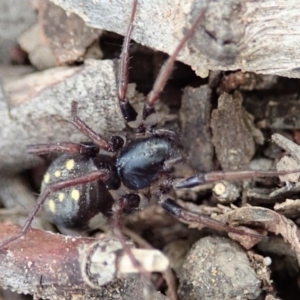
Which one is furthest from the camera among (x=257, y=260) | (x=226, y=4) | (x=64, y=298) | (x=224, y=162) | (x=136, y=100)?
(x=136, y=100)

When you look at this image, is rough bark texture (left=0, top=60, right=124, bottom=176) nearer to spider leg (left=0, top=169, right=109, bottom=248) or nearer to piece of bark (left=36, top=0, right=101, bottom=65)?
piece of bark (left=36, top=0, right=101, bottom=65)

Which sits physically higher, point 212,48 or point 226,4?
point 226,4

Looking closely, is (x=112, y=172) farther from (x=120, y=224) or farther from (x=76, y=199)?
(x=120, y=224)

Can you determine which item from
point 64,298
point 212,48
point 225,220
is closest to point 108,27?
point 212,48

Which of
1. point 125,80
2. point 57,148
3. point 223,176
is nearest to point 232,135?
point 223,176

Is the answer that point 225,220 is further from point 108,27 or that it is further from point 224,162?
point 108,27

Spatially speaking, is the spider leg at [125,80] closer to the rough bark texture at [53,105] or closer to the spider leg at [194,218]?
the rough bark texture at [53,105]

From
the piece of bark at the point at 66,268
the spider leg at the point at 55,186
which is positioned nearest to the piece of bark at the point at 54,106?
the spider leg at the point at 55,186
